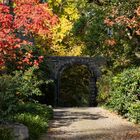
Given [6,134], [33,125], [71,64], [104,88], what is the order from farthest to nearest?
[71,64] < [104,88] < [33,125] < [6,134]

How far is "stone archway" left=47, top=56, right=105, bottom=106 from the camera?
93.5 ft

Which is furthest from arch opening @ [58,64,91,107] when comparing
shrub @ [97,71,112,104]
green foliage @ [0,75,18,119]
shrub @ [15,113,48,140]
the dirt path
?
green foliage @ [0,75,18,119]

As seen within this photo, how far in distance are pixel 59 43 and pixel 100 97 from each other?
12.3 m

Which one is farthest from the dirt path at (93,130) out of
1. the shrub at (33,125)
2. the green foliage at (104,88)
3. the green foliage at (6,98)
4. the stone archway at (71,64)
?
the stone archway at (71,64)

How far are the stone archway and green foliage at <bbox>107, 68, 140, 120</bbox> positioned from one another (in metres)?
10.1

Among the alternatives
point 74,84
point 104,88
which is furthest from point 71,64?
point 74,84

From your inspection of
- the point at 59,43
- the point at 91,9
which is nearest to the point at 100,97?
the point at 91,9

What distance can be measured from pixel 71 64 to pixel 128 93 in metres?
12.2

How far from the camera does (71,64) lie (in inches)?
1146

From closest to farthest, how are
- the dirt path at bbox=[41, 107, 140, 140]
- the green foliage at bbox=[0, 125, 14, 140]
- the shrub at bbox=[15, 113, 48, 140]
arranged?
1. the green foliage at bbox=[0, 125, 14, 140]
2. the shrub at bbox=[15, 113, 48, 140]
3. the dirt path at bbox=[41, 107, 140, 140]

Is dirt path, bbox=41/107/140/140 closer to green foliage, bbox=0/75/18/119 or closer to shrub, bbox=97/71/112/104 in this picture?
green foliage, bbox=0/75/18/119

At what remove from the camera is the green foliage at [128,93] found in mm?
16409

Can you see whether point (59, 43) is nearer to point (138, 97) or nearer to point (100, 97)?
point (100, 97)

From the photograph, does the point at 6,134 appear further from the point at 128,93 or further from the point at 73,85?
the point at 73,85
